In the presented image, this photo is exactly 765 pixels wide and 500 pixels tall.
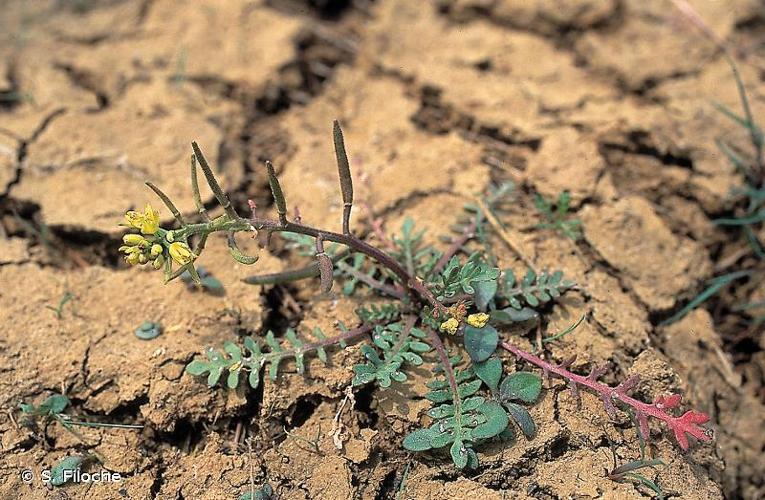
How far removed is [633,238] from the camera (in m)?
2.92

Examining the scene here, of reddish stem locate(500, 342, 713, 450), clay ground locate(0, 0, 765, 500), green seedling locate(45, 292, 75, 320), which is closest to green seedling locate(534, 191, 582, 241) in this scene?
clay ground locate(0, 0, 765, 500)

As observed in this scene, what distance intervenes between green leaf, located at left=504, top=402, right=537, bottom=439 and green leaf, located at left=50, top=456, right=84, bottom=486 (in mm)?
1434

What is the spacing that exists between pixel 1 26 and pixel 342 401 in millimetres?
3150

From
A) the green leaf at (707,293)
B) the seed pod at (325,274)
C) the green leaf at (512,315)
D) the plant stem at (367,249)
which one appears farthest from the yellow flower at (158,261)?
the green leaf at (707,293)

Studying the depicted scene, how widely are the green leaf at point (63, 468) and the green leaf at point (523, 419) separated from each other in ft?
4.70

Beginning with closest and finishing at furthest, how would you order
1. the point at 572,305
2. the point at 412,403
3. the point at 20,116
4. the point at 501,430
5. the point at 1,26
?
1. the point at 501,430
2. the point at 412,403
3. the point at 572,305
4. the point at 20,116
5. the point at 1,26

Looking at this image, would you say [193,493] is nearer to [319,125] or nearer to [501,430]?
[501,430]

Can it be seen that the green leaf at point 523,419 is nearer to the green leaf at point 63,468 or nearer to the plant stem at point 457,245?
the plant stem at point 457,245

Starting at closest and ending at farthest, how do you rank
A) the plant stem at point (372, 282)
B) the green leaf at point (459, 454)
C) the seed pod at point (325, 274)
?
the seed pod at point (325, 274) < the green leaf at point (459, 454) < the plant stem at point (372, 282)

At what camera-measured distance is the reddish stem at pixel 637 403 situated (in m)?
2.15

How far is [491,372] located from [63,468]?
4.72ft

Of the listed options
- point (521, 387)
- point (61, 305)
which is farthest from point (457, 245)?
point (61, 305)

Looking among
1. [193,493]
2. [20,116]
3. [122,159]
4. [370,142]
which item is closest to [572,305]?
[370,142]

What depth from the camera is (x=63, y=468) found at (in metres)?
2.25
